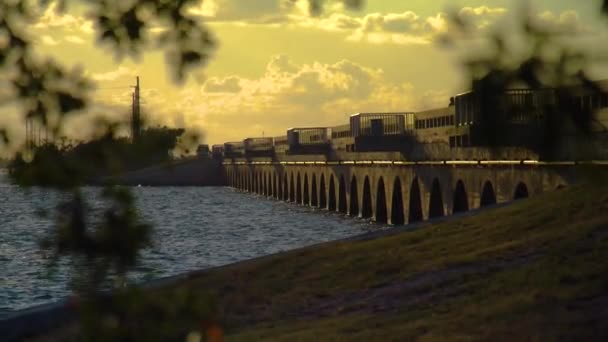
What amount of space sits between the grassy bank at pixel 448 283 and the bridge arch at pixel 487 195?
21182mm

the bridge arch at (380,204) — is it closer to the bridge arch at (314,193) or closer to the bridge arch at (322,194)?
the bridge arch at (322,194)

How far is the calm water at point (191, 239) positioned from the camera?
1356 inches

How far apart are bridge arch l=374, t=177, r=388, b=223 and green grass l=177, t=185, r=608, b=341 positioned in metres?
44.3

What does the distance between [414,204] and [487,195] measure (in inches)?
577

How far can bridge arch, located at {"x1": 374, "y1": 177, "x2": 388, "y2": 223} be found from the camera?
68.6 m

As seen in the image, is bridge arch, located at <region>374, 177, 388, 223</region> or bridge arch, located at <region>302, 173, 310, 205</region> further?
bridge arch, located at <region>302, 173, 310, 205</region>

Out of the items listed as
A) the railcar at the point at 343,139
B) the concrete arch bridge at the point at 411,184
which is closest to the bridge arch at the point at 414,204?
the concrete arch bridge at the point at 411,184

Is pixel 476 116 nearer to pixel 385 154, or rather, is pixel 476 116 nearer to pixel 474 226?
pixel 474 226

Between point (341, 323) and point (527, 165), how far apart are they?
2555 centimetres

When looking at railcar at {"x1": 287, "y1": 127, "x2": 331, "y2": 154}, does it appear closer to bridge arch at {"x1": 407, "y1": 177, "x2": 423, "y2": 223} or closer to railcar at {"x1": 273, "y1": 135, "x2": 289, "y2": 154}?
railcar at {"x1": 273, "y1": 135, "x2": 289, "y2": 154}

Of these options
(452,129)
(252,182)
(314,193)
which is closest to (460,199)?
(452,129)

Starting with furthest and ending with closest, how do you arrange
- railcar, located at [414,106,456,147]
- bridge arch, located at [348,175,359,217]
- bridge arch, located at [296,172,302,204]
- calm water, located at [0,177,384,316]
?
bridge arch, located at [296,172,302,204] < bridge arch, located at [348,175,359,217] < railcar, located at [414,106,456,147] < calm water, located at [0,177,384,316]

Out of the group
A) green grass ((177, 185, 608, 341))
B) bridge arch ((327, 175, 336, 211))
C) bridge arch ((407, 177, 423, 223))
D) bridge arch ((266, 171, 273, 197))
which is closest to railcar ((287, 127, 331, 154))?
bridge arch ((266, 171, 273, 197))

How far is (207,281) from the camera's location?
826 inches
